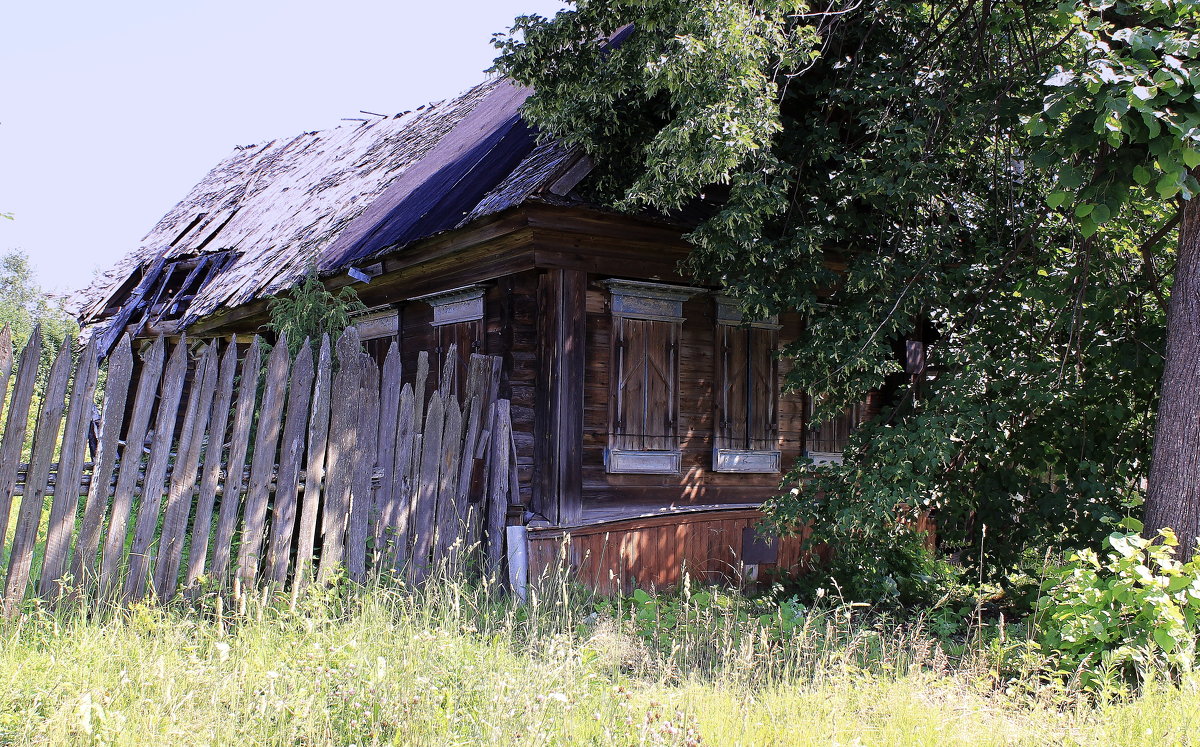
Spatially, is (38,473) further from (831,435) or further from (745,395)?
(831,435)

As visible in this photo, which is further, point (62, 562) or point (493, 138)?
point (493, 138)

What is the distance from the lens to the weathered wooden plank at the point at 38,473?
441cm

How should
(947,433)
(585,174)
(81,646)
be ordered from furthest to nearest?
1. (585,174)
2. (947,433)
3. (81,646)

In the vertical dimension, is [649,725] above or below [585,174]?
below

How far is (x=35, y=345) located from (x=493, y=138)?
21.5 feet

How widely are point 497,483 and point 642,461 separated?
5.76 feet

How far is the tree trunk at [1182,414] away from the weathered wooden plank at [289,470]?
5.01 metres

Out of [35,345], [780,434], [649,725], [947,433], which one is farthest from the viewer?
[780,434]

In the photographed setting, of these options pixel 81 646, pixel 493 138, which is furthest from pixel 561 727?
pixel 493 138

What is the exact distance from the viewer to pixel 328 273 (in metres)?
9.31

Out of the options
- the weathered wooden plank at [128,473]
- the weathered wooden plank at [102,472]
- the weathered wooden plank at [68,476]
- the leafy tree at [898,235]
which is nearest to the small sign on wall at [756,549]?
the leafy tree at [898,235]

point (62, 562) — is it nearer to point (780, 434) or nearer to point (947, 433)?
point (947, 433)

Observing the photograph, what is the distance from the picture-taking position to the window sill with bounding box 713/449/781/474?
8.55 meters

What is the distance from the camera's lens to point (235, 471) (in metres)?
5.00
